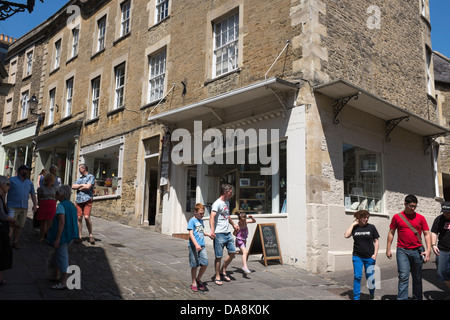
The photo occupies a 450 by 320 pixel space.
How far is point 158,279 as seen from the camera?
7156 millimetres

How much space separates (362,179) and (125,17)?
11.9m

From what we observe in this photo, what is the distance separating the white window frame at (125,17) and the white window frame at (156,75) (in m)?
2.75

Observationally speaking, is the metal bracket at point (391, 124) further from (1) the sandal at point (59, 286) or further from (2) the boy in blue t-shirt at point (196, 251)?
(1) the sandal at point (59, 286)

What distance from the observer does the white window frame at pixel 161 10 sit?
1490 centimetres

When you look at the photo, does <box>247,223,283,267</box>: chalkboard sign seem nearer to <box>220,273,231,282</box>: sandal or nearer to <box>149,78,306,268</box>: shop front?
<box>149,78,306,268</box>: shop front

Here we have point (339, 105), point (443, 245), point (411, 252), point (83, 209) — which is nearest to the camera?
point (411, 252)

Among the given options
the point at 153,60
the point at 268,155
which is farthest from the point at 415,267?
the point at 153,60

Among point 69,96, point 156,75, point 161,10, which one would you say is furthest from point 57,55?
point 156,75

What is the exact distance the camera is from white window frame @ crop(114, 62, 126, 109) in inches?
645

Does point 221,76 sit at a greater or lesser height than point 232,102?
greater

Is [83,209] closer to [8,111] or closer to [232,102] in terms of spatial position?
[232,102]

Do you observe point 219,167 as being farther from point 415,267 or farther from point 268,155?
point 415,267

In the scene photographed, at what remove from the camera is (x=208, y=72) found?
12.2 meters

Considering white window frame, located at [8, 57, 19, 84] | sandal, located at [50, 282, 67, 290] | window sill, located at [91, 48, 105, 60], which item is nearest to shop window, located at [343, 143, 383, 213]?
sandal, located at [50, 282, 67, 290]
